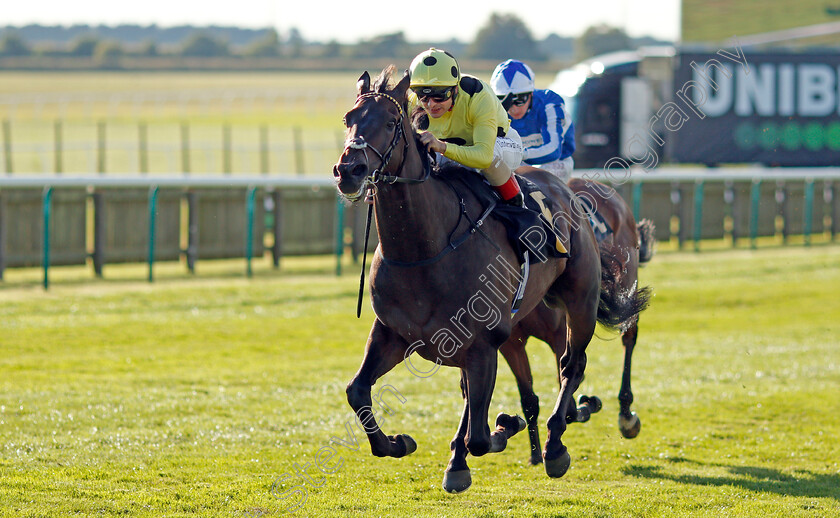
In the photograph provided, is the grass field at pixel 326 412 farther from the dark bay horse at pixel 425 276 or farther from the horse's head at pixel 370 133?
the horse's head at pixel 370 133

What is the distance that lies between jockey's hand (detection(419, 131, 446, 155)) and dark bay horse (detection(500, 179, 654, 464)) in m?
1.71

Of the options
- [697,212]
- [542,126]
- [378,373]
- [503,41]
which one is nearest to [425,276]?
[378,373]

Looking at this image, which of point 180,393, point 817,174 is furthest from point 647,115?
point 180,393

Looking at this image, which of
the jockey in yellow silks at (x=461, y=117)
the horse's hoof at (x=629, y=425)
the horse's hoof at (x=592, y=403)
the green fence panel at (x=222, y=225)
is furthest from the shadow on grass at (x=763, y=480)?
the green fence panel at (x=222, y=225)

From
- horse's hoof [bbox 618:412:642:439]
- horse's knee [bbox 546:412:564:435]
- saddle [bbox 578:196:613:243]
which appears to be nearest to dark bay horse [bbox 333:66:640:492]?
horse's knee [bbox 546:412:564:435]

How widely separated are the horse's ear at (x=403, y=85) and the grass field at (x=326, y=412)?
200 centimetres

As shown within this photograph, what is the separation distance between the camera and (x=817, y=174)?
717 inches

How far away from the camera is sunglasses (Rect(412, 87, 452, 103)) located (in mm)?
4227

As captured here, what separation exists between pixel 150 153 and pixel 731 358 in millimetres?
25242

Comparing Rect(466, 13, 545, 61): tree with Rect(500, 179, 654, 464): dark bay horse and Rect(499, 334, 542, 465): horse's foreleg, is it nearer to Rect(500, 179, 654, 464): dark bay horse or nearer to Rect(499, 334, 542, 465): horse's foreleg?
Rect(500, 179, 654, 464): dark bay horse

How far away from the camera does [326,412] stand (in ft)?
22.6

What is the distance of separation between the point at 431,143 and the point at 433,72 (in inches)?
13.1

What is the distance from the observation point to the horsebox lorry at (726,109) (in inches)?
819

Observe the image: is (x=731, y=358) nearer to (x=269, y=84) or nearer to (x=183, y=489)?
(x=183, y=489)
